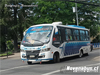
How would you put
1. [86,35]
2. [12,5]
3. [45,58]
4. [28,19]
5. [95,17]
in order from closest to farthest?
[45,58] → [86,35] → [12,5] → [28,19] → [95,17]

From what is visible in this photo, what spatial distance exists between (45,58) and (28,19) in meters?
21.3

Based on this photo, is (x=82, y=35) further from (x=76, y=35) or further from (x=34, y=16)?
(x=34, y=16)

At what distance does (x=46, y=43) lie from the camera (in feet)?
42.9

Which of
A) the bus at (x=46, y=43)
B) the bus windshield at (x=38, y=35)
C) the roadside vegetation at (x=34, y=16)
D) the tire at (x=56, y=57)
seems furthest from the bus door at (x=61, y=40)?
the roadside vegetation at (x=34, y=16)

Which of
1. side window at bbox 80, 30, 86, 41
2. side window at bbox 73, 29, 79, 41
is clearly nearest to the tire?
side window at bbox 73, 29, 79, 41

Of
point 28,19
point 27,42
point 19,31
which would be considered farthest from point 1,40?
point 27,42

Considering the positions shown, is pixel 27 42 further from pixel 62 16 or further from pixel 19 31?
pixel 62 16

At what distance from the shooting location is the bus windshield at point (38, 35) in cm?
1330

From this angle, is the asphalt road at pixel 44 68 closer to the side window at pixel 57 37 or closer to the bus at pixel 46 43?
the bus at pixel 46 43

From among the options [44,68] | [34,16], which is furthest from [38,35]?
[34,16]

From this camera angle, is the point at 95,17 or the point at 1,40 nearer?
the point at 1,40

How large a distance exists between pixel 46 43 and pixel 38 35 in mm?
990

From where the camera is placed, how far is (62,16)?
3562cm

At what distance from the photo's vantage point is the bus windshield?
13.3 meters
